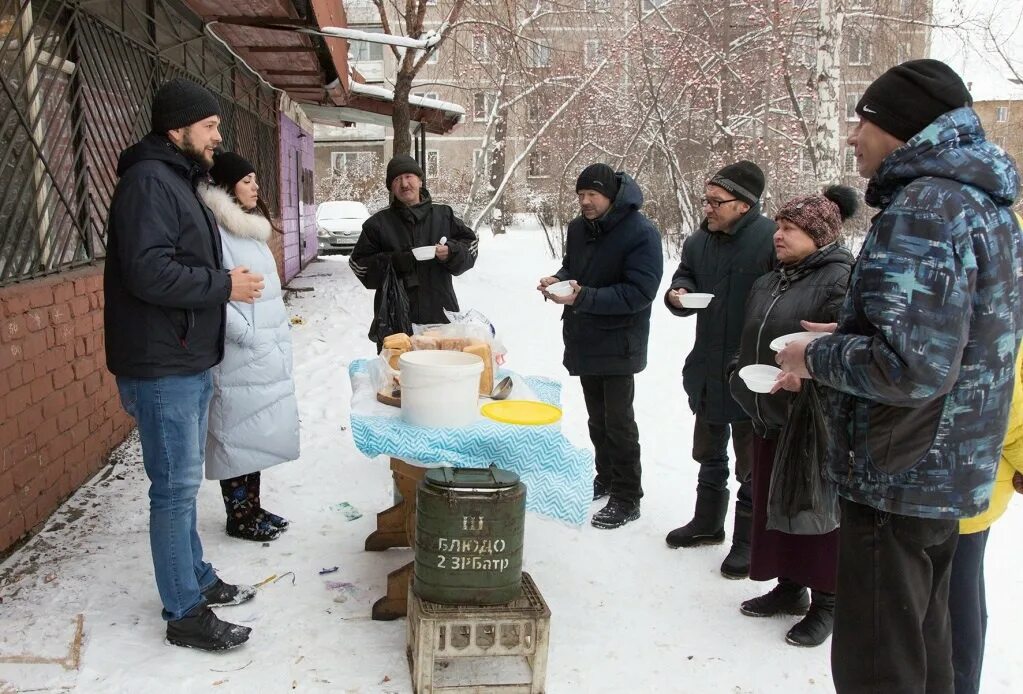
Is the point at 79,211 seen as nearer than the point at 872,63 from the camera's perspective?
Yes

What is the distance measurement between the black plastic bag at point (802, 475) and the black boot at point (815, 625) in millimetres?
485

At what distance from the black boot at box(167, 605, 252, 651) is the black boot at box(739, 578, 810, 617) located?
2035 mm

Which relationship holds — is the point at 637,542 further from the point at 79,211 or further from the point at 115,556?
the point at 79,211

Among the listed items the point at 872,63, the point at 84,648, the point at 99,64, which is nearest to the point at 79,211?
the point at 99,64

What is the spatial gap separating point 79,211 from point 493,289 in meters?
9.52

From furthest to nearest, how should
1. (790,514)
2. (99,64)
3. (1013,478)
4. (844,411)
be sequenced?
(99,64) < (790,514) < (1013,478) < (844,411)

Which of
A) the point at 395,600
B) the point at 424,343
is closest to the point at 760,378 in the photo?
the point at 424,343

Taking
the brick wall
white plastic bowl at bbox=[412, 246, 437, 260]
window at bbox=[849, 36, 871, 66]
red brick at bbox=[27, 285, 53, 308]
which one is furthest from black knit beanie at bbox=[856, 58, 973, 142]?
window at bbox=[849, 36, 871, 66]

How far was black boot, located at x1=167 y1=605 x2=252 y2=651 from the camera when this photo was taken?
9.38 ft

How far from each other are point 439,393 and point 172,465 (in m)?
0.97

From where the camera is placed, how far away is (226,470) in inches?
143

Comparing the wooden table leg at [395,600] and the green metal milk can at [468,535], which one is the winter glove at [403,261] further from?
the green metal milk can at [468,535]

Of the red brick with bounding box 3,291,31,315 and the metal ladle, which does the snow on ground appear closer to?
the metal ladle

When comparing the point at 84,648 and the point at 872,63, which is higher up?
the point at 872,63
